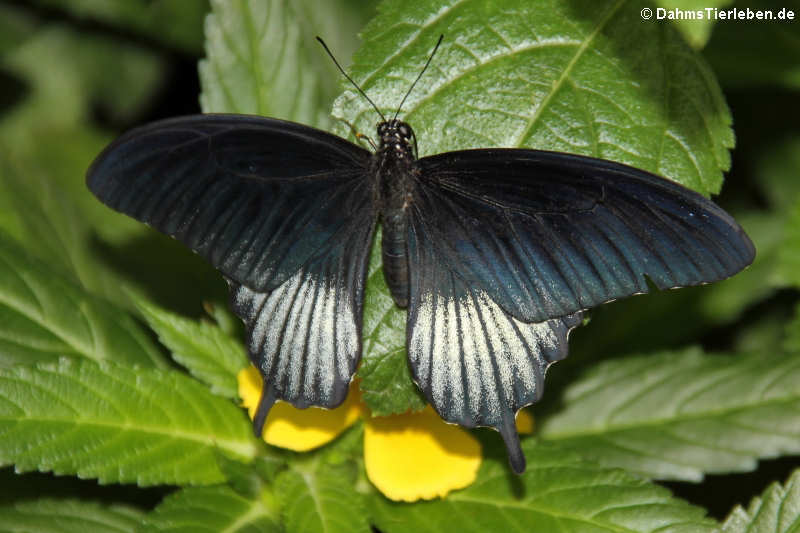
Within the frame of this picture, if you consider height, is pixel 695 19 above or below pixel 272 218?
below

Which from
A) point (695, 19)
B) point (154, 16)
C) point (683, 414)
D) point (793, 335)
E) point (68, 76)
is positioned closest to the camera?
point (695, 19)

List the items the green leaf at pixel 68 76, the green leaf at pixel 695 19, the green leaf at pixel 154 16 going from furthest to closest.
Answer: the green leaf at pixel 68 76 → the green leaf at pixel 154 16 → the green leaf at pixel 695 19

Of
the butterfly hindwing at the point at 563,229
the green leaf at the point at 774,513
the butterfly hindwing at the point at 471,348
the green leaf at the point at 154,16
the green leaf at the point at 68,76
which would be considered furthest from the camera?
the green leaf at the point at 68,76

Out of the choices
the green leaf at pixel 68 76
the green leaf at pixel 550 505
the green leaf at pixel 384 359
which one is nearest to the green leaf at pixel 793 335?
the green leaf at pixel 550 505

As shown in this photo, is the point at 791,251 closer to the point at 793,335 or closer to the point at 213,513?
the point at 793,335

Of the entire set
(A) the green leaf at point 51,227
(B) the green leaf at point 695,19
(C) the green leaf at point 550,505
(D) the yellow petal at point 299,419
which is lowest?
(C) the green leaf at point 550,505

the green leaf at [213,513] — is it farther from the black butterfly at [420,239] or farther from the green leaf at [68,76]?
the green leaf at [68,76]

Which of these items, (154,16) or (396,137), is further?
(154,16)

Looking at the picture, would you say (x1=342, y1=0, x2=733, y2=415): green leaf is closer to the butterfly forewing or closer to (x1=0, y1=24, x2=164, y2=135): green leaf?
A: the butterfly forewing

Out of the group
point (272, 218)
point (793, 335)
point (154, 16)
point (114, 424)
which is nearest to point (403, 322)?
point (272, 218)
